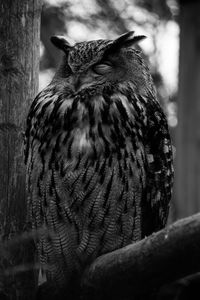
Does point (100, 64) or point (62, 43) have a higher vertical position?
point (62, 43)

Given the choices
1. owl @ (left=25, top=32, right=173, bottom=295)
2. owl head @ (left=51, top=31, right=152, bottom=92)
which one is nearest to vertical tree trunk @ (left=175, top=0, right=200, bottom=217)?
owl @ (left=25, top=32, right=173, bottom=295)

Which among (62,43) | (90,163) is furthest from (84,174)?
(62,43)

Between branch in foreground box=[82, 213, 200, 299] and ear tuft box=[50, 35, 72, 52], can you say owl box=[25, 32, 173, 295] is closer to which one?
ear tuft box=[50, 35, 72, 52]

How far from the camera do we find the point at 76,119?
3.18m

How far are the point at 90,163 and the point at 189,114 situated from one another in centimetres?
71

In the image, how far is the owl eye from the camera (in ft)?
11.1

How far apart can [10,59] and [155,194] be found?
1.02 m

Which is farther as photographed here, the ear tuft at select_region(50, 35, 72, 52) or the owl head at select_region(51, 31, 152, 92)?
the ear tuft at select_region(50, 35, 72, 52)

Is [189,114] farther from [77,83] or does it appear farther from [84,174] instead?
[84,174]

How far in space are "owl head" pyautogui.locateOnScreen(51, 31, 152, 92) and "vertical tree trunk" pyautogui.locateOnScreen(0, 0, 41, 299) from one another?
236mm

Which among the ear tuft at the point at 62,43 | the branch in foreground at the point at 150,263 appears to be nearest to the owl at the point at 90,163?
the ear tuft at the point at 62,43

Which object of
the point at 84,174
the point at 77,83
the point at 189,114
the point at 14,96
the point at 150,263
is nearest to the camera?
the point at 150,263

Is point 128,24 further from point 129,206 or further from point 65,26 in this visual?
point 129,206

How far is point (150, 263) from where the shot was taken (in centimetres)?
220
